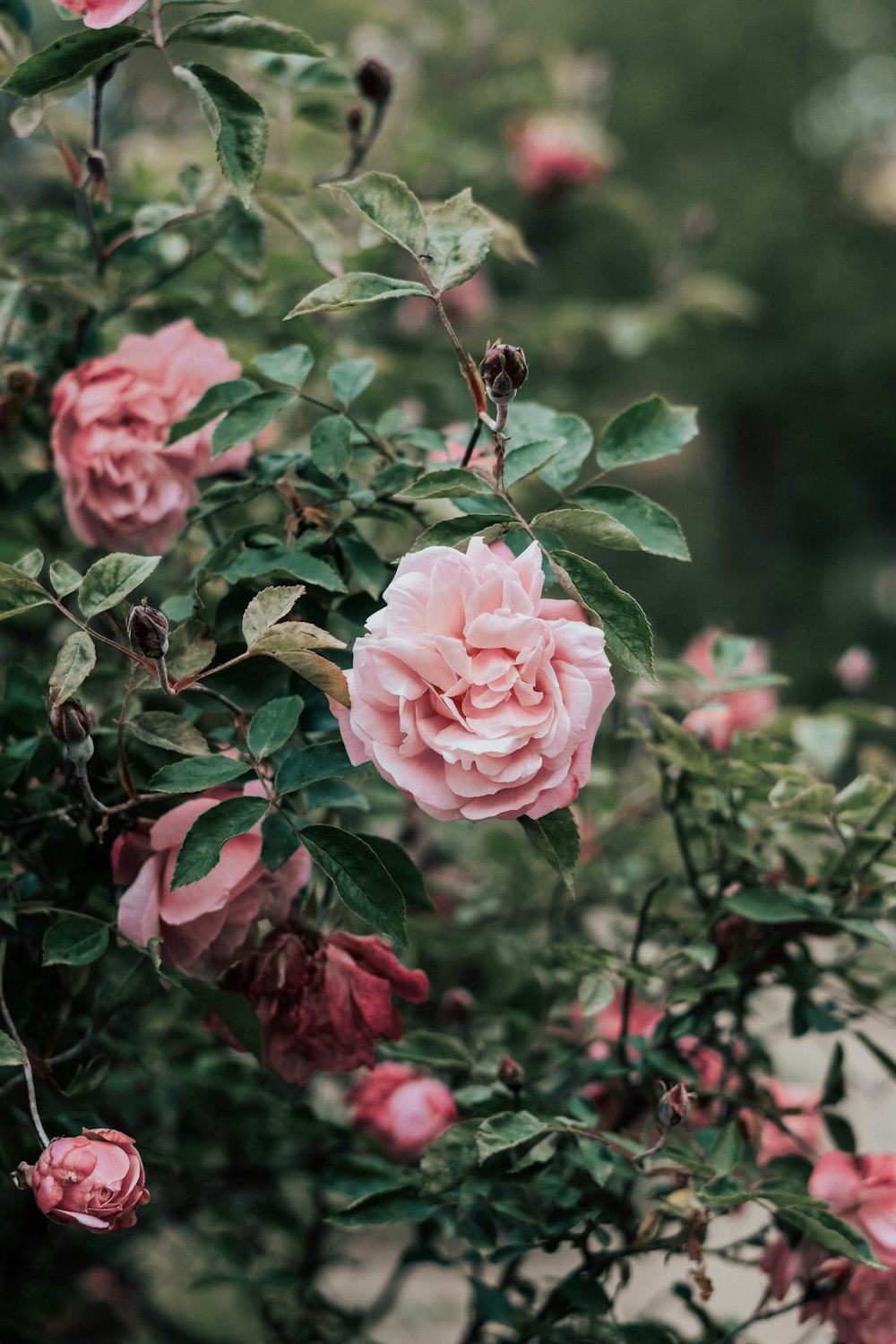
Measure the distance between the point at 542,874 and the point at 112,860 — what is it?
0.46m

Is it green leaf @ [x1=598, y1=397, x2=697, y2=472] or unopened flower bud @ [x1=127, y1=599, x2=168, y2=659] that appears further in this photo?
green leaf @ [x1=598, y1=397, x2=697, y2=472]

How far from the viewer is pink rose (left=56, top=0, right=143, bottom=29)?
0.44 m

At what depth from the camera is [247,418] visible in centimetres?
50

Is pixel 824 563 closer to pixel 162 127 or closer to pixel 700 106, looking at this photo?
pixel 700 106

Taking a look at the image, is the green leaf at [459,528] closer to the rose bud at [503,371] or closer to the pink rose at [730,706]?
the rose bud at [503,371]

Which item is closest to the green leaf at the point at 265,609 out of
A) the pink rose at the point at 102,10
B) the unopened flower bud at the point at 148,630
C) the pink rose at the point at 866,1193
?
the unopened flower bud at the point at 148,630

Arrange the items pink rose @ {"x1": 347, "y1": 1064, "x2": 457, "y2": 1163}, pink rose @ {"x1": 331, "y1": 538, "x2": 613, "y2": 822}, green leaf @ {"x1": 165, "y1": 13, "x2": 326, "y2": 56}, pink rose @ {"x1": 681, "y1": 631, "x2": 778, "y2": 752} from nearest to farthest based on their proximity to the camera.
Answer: pink rose @ {"x1": 331, "y1": 538, "x2": 613, "y2": 822} < green leaf @ {"x1": 165, "y1": 13, "x2": 326, "y2": 56} < pink rose @ {"x1": 347, "y1": 1064, "x2": 457, "y2": 1163} < pink rose @ {"x1": 681, "y1": 631, "x2": 778, "y2": 752}

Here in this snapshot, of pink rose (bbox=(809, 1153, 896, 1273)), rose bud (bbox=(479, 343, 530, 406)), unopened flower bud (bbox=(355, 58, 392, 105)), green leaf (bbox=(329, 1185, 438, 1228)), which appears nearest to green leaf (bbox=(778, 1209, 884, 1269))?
pink rose (bbox=(809, 1153, 896, 1273))

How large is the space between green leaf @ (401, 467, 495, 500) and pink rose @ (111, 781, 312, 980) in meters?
0.13

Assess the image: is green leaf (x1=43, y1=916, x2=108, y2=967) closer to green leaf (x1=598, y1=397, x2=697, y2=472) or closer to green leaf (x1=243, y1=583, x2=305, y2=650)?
green leaf (x1=243, y1=583, x2=305, y2=650)

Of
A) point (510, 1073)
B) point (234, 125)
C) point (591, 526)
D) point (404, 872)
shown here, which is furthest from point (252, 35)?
point (510, 1073)

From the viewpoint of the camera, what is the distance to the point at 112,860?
474 millimetres

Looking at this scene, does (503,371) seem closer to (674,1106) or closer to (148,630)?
(148,630)

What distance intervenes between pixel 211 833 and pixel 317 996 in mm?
103
